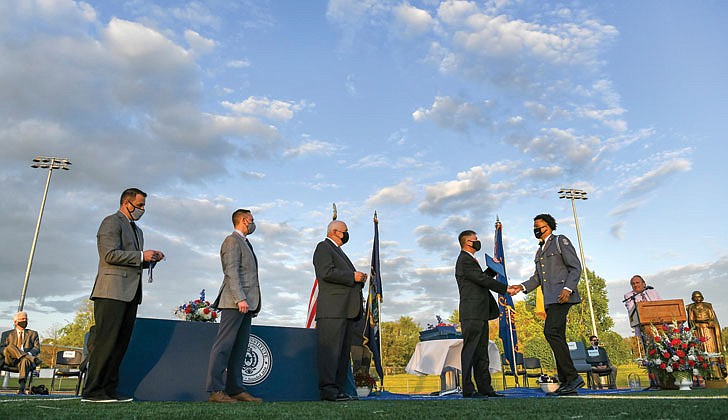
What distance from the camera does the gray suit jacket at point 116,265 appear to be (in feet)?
14.5

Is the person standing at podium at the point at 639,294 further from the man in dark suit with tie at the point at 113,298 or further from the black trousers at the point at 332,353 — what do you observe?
the man in dark suit with tie at the point at 113,298

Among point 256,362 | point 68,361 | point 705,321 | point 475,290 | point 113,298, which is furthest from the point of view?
point 705,321

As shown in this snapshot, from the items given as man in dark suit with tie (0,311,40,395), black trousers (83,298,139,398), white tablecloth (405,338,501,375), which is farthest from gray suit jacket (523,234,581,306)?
man in dark suit with tie (0,311,40,395)

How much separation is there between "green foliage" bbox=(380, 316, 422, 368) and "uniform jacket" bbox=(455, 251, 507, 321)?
159 feet

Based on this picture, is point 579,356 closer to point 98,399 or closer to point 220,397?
point 220,397

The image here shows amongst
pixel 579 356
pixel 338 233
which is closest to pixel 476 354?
pixel 338 233

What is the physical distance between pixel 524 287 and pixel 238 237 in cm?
362

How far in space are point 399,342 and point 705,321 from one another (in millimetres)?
47177

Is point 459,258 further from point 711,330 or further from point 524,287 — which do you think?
point 711,330

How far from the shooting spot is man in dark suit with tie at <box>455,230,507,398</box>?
573 cm

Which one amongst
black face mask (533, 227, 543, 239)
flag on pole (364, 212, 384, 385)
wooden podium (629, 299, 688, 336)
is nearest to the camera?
black face mask (533, 227, 543, 239)

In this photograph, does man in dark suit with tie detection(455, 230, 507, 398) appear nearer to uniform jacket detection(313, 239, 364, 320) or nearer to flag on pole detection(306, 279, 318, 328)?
uniform jacket detection(313, 239, 364, 320)

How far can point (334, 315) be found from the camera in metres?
5.27

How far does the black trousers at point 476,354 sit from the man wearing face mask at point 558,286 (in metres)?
0.71
